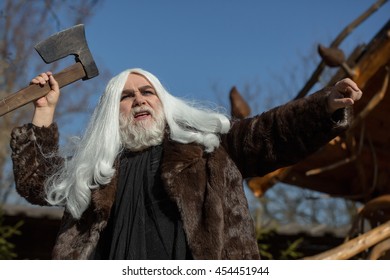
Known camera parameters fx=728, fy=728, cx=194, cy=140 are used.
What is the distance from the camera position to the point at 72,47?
309 cm

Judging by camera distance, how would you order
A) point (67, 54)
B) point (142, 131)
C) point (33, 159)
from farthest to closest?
point (67, 54), point (33, 159), point (142, 131)

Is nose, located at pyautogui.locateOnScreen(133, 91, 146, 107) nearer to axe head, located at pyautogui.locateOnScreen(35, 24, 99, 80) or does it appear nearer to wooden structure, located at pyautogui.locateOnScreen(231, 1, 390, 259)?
axe head, located at pyautogui.locateOnScreen(35, 24, 99, 80)

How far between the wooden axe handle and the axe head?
0.10 ft

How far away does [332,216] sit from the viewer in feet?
58.4

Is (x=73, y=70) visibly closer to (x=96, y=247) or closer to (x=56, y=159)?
(x=56, y=159)

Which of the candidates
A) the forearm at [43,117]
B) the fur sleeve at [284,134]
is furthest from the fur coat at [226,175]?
the forearm at [43,117]

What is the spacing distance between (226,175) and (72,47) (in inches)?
36.0

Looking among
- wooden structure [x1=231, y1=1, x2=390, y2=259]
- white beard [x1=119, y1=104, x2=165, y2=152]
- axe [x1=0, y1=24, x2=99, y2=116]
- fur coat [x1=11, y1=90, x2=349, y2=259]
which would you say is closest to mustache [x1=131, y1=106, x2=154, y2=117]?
white beard [x1=119, y1=104, x2=165, y2=152]

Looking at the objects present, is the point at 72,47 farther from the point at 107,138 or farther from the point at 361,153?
the point at 361,153

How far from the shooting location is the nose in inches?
115

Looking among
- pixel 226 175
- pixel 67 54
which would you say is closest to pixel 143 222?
pixel 226 175

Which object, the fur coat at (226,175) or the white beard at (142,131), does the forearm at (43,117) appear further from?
the fur coat at (226,175)
